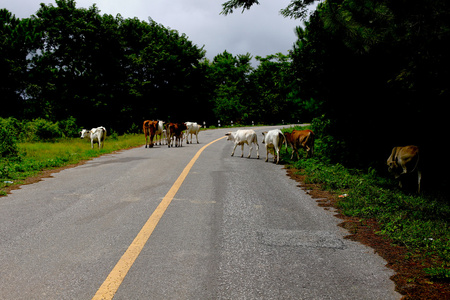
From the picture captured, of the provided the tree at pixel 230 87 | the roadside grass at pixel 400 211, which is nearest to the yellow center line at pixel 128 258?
the roadside grass at pixel 400 211

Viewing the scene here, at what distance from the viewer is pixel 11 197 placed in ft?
23.5

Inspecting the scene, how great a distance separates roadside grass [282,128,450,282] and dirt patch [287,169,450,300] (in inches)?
3.8

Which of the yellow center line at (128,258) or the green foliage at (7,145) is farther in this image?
the green foliage at (7,145)

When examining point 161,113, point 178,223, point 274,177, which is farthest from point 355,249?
point 161,113

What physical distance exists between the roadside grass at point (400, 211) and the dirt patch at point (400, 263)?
10 cm

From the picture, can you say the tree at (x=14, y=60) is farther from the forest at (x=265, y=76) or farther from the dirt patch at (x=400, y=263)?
the dirt patch at (x=400, y=263)

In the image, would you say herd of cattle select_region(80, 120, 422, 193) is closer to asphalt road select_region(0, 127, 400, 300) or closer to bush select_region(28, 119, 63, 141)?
asphalt road select_region(0, 127, 400, 300)

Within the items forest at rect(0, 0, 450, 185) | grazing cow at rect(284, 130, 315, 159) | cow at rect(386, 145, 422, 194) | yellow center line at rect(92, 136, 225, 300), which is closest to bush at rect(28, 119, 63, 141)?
forest at rect(0, 0, 450, 185)

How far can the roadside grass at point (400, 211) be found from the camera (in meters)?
4.50

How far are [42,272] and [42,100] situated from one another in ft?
113

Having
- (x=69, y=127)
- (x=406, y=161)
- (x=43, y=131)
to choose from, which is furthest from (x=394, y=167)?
(x=69, y=127)

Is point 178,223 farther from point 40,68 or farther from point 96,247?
point 40,68

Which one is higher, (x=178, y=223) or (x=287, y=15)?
(x=287, y=15)

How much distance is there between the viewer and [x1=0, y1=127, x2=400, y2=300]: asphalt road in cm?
329
